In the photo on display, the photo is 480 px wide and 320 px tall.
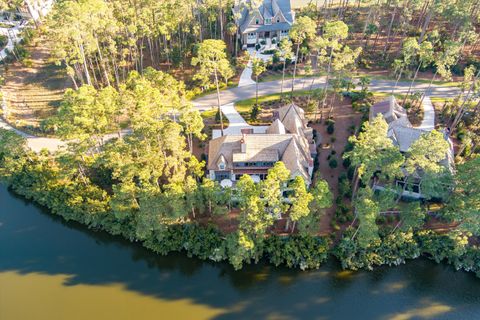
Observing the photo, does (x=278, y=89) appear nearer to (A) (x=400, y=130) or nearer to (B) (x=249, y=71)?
(B) (x=249, y=71)

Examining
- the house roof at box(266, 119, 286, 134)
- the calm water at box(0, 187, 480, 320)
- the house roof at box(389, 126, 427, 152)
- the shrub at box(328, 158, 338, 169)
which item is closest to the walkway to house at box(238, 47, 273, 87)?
the house roof at box(266, 119, 286, 134)

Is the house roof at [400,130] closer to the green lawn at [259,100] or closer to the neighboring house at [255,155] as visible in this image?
the neighboring house at [255,155]

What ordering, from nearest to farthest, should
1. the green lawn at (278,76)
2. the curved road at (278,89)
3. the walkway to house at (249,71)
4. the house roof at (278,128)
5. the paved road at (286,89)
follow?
the house roof at (278,128) → the curved road at (278,89) → the paved road at (286,89) → the walkway to house at (249,71) → the green lawn at (278,76)

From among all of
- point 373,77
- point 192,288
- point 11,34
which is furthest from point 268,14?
point 192,288

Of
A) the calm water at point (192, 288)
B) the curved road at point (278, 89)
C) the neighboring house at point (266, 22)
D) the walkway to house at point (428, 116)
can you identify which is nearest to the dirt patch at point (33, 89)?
the calm water at point (192, 288)

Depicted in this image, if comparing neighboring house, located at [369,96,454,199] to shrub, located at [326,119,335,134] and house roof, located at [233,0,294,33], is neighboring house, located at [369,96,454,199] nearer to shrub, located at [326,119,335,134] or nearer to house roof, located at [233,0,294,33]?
shrub, located at [326,119,335,134]

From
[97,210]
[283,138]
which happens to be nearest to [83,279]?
[97,210]

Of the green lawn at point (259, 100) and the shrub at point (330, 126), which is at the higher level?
the green lawn at point (259, 100)
